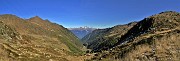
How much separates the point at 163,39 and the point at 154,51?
15.7 m

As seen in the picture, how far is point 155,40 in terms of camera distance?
164 metres

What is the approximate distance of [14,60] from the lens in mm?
135875

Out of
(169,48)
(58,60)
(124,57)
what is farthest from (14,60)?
(169,48)

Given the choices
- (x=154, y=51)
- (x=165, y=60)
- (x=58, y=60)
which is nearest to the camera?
(x=165, y=60)

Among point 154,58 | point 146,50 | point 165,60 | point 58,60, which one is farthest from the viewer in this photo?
point 58,60

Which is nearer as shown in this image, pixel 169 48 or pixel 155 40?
pixel 169 48

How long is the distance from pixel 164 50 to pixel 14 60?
216ft

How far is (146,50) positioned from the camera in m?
158

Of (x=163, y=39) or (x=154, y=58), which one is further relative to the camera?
(x=163, y=39)

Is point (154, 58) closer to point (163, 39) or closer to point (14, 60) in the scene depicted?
point (163, 39)

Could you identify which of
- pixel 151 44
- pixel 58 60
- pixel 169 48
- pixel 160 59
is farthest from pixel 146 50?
pixel 58 60

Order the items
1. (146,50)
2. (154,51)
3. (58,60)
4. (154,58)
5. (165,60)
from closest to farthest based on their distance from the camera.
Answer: (165,60), (154,58), (154,51), (146,50), (58,60)

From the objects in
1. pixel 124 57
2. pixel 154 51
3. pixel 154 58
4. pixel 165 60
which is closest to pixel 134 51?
pixel 124 57

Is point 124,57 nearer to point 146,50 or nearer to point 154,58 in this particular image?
point 146,50
